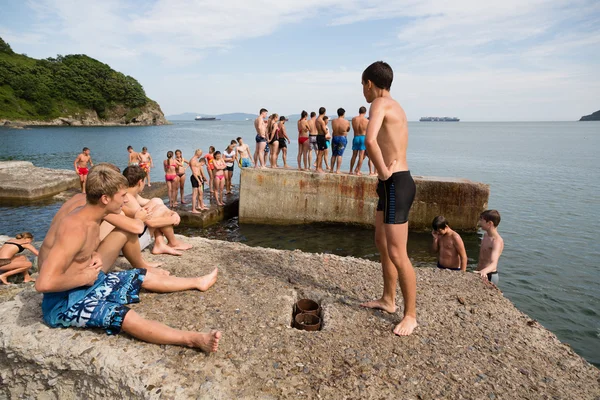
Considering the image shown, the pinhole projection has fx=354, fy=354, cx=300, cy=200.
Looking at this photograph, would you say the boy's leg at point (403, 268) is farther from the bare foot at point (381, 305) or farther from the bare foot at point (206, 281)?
the bare foot at point (206, 281)

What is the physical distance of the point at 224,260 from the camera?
5.21m

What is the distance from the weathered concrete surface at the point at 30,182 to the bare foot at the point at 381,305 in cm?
1560

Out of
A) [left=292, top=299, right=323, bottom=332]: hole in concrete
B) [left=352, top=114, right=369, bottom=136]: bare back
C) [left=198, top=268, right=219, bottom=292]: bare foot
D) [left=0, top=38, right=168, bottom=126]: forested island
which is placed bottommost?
[left=292, top=299, right=323, bottom=332]: hole in concrete

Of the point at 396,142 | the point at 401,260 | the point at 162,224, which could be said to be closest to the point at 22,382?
the point at 162,224

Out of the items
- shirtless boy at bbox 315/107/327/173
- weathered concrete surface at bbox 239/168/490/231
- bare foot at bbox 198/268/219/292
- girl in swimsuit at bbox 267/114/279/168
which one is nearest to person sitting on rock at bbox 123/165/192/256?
bare foot at bbox 198/268/219/292

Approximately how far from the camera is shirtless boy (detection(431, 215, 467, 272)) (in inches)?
232

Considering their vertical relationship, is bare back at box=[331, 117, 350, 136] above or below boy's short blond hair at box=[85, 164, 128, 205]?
above

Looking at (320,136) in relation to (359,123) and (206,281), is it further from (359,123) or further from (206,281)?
(206,281)

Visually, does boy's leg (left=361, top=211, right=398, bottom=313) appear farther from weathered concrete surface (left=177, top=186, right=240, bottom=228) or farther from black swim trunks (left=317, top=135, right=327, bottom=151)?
black swim trunks (left=317, top=135, right=327, bottom=151)

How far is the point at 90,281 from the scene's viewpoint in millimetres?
3070

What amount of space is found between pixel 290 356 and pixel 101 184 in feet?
7.10

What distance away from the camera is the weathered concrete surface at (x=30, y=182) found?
567 inches

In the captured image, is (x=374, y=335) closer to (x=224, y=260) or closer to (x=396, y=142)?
(x=396, y=142)

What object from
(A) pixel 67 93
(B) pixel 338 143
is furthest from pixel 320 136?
(A) pixel 67 93
